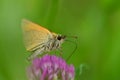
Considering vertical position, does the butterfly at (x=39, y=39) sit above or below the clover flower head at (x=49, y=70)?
above

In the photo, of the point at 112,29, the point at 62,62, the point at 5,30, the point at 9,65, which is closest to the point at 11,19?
the point at 5,30

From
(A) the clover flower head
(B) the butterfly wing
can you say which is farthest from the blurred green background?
(A) the clover flower head

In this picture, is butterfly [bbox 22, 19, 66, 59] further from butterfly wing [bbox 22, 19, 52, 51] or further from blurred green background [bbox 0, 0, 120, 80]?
blurred green background [bbox 0, 0, 120, 80]

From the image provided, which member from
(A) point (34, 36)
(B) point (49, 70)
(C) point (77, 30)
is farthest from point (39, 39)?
(C) point (77, 30)

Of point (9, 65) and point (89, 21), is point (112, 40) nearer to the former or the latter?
point (89, 21)

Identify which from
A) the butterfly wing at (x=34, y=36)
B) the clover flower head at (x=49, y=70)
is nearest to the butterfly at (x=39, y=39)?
the butterfly wing at (x=34, y=36)

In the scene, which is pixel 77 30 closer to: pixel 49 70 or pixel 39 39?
pixel 39 39

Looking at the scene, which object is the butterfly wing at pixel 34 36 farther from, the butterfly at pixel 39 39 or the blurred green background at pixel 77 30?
the blurred green background at pixel 77 30
